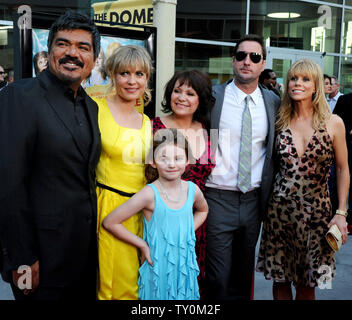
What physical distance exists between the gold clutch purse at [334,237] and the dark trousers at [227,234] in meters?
0.48

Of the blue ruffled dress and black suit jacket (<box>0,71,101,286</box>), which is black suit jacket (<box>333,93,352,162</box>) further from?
black suit jacket (<box>0,71,101,286</box>)

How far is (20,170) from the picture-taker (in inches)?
67.9

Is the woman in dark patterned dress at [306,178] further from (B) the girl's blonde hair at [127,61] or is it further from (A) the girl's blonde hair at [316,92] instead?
(B) the girl's blonde hair at [127,61]

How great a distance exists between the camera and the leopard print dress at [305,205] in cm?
265

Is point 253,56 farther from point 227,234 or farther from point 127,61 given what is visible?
point 227,234

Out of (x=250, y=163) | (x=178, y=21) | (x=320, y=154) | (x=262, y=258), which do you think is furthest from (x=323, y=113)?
(x=178, y=21)

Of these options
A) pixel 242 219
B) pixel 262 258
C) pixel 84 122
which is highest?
pixel 84 122

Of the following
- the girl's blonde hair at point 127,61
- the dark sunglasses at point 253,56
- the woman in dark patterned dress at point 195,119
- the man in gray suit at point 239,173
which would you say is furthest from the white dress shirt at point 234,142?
the girl's blonde hair at point 127,61

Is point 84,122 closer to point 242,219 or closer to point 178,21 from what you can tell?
point 242,219

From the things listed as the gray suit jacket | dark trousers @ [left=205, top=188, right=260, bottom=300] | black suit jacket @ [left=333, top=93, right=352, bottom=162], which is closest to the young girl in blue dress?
dark trousers @ [left=205, top=188, right=260, bottom=300]

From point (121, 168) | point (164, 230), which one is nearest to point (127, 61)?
point (121, 168)

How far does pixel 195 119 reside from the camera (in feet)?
8.84

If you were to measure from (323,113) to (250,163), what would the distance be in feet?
2.02
